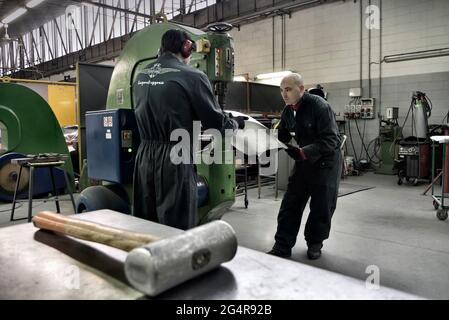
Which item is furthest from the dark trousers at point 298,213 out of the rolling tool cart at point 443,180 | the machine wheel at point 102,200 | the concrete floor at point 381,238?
the rolling tool cart at point 443,180

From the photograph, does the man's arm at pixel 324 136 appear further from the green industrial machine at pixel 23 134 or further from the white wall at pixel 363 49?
the white wall at pixel 363 49

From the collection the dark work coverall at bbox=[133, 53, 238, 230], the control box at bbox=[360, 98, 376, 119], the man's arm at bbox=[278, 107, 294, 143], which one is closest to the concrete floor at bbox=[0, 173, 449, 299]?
the man's arm at bbox=[278, 107, 294, 143]

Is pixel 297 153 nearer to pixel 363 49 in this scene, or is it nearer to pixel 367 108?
pixel 367 108

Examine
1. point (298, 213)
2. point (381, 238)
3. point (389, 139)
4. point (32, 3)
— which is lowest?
point (381, 238)

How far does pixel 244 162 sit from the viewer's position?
459 centimetres

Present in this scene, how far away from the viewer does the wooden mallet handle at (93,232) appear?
84 centimetres

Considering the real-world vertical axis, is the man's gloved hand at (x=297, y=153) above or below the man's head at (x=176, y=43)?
below

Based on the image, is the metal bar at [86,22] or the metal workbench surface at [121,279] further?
the metal bar at [86,22]

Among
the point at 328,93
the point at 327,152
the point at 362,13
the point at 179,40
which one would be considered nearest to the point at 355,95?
the point at 328,93

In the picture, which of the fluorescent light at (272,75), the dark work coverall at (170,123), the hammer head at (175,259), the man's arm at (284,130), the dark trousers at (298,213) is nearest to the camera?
the hammer head at (175,259)

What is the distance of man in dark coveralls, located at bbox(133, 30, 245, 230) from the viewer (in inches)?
73.2

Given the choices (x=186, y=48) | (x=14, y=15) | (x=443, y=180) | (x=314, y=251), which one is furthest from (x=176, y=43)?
(x=14, y=15)

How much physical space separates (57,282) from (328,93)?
785 centimetres

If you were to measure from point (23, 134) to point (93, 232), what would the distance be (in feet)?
15.0
